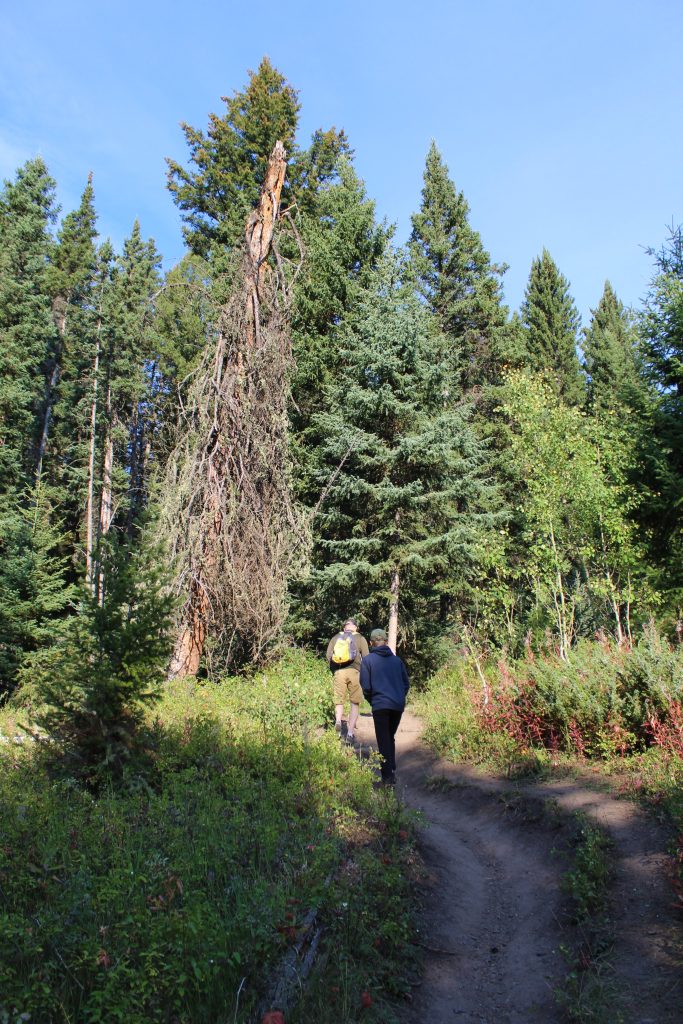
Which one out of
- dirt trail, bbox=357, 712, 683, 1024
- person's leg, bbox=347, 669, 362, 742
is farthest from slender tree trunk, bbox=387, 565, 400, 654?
dirt trail, bbox=357, 712, 683, 1024

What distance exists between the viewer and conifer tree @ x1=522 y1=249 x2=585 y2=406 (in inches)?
1268

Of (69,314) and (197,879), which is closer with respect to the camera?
(197,879)

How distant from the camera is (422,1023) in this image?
161 inches

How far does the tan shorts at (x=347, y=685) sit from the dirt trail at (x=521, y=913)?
1616 mm

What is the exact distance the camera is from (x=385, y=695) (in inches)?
301

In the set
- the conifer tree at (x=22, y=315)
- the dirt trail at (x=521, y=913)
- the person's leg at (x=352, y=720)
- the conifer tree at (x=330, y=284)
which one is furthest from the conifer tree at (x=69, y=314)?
the dirt trail at (x=521, y=913)

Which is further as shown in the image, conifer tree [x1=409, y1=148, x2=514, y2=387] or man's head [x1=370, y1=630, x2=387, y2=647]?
conifer tree [x1=409, y1=148, x2=514, y2=387]

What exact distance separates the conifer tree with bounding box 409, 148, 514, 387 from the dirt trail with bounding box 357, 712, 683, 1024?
57.7 feet

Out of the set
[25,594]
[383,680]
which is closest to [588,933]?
[383,680]

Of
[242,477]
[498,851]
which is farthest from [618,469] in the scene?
[498,851]

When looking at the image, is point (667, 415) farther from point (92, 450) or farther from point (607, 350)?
point (607, 350)

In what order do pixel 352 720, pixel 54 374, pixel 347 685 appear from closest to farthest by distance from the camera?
pixel 352 720
pixel 347 685
pixel 54 374

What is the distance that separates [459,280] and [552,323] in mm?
13337

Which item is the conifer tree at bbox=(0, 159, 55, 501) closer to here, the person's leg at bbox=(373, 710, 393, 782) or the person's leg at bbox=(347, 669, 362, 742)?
the person's leg at bbox=(347, 669, 362, 742)
